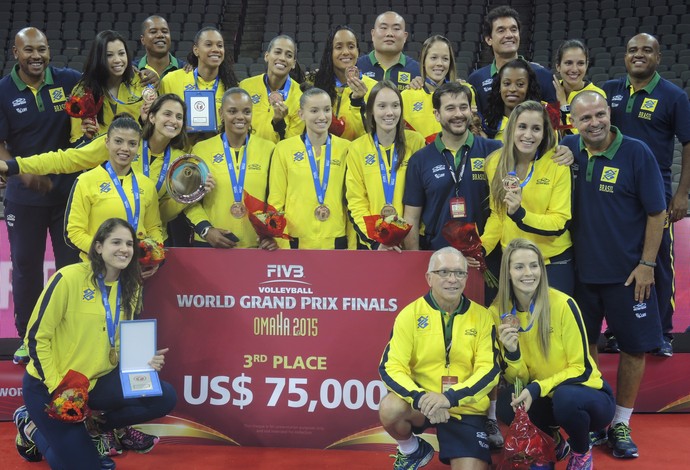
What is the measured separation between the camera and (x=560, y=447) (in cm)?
457

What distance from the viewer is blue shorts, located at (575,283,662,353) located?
189 inches

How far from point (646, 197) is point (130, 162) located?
3044mm

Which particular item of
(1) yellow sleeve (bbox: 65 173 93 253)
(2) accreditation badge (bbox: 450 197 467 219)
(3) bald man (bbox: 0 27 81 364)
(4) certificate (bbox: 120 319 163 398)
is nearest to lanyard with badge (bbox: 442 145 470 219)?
(2) accreditation badge (bbox: 450 197 467 219)

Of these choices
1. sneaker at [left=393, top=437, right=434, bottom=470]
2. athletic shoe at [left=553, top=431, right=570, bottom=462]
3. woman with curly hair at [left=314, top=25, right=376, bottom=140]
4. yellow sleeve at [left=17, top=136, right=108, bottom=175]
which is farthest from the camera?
woman with curly hair at [left=314, top=25, right=376, bottom=140]

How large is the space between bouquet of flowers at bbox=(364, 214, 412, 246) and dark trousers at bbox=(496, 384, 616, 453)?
1.17 meters

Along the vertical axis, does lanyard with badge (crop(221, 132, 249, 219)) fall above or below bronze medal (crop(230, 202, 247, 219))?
above

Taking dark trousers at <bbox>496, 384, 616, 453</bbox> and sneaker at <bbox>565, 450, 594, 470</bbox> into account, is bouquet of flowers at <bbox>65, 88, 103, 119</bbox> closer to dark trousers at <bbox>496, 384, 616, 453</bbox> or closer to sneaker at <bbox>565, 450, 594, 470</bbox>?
dark trousers at <bbox>496, 384, 616, 453</bbox>

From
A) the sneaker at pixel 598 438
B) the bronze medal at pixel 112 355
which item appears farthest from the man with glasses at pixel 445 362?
the bronze medal at pixel 112 355

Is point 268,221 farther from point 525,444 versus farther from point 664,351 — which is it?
point 664,351

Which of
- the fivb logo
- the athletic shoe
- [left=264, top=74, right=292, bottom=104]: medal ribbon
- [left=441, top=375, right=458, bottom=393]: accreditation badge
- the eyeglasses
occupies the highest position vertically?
[left=264, top=74, right=292, bottom=104]: medal ribbon

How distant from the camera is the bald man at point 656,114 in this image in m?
5.61

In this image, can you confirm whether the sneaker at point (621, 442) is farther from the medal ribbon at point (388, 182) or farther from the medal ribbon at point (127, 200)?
the medal ribbon at point (127, 200)

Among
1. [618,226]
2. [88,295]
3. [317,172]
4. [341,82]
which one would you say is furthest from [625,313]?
[88,295]

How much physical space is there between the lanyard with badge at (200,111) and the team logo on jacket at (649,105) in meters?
2.91
